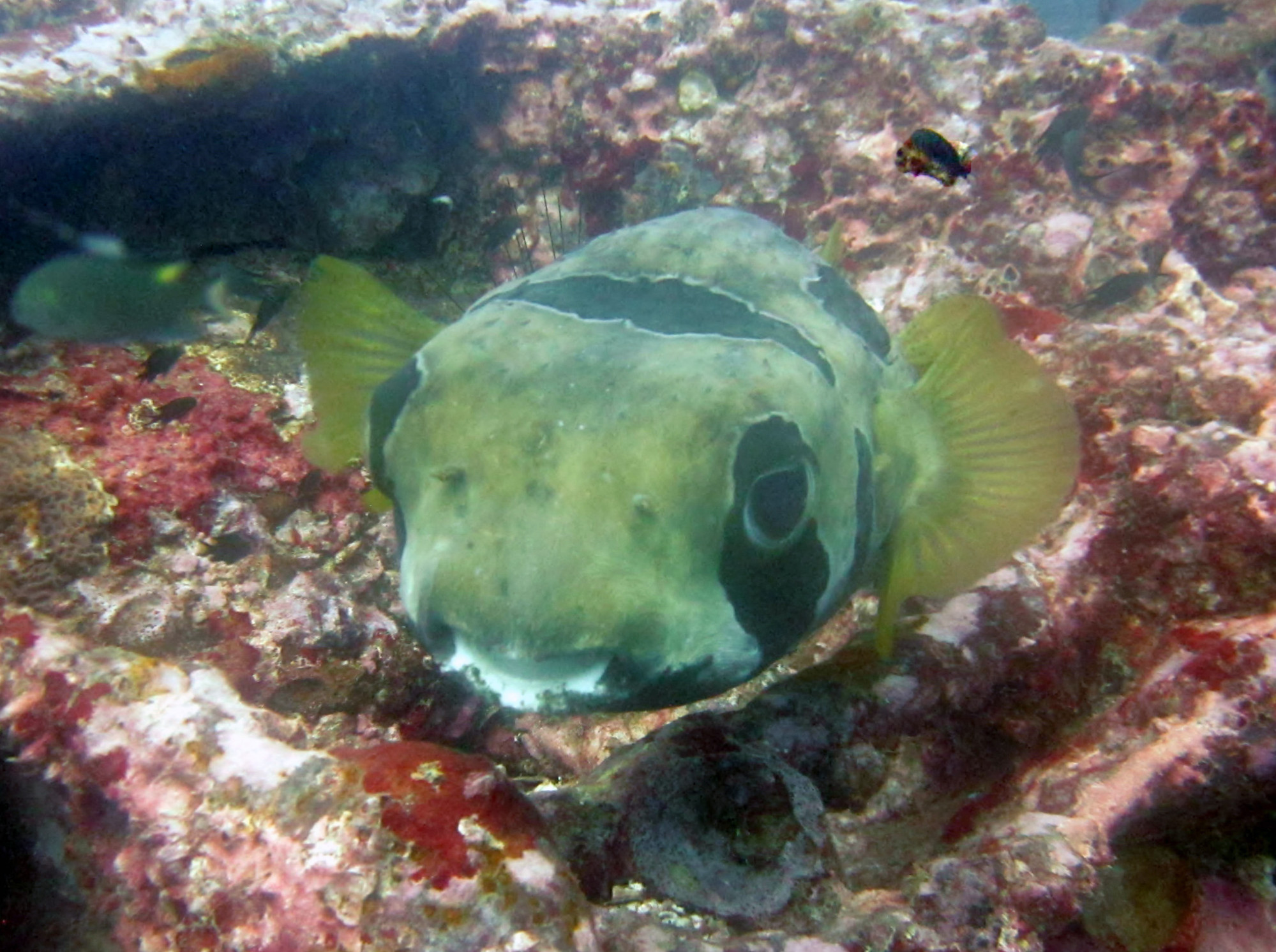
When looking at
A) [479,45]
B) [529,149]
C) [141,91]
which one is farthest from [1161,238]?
[141,91]

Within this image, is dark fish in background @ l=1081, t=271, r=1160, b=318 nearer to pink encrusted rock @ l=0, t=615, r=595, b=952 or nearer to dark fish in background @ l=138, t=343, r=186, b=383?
pink encrusted rock @ l=0, t=615, r=595, b=952

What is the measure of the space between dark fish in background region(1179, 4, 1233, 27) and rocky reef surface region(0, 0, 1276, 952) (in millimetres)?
9156

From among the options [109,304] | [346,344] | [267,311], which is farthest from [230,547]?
[109,304]

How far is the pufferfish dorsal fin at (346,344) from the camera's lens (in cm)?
332

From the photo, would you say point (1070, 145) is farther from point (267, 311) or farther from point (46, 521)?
point (46, 521)

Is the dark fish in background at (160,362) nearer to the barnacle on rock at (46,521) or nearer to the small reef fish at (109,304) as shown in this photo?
the small reef fish at (109,304)

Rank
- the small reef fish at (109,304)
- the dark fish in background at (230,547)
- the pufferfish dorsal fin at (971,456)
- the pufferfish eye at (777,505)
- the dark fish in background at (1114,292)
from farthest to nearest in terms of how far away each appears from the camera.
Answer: the dark fish in background at (1114,292) < the small reef fish at (109,304) < the dark fish in background at (230,547) < the pufferfish dorsal fin at (971,456) < the pufferfish eye at (777,505)

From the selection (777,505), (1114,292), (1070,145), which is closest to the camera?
(777,505)

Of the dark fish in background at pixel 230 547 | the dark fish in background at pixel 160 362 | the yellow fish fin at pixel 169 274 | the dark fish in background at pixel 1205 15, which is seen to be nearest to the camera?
the dark fish in background at pixel 230 547

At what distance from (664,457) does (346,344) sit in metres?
2.00

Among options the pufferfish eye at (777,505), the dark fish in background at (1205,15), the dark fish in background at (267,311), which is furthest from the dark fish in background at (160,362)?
the dark fish in background at (1205,15)

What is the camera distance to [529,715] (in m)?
4.03

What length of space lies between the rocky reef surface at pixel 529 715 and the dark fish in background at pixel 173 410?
0.04 metres

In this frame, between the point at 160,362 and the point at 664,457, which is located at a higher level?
the point at 664,457
